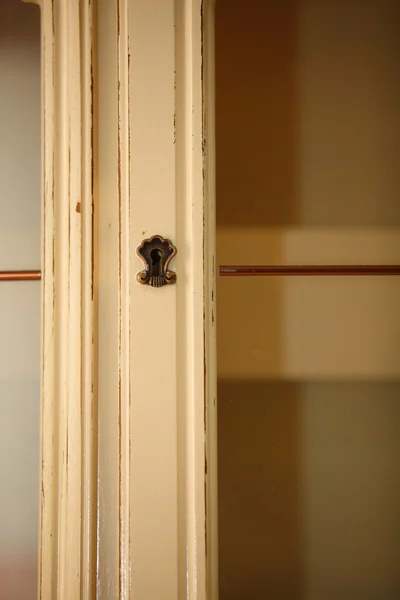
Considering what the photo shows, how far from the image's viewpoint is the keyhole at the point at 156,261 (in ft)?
1.22

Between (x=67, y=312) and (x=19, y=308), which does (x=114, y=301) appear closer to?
(x=67, y=312)

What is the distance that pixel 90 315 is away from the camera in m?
0.37

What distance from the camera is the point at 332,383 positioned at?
531 mm

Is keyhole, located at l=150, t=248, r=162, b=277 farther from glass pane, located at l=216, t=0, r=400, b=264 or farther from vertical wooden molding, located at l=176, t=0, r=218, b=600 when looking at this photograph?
glass pane, located at l=216, t=0, r=400, b=264

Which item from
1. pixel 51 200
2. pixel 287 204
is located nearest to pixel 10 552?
pixel 51 200

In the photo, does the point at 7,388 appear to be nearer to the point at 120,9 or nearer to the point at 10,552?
the point at 10,552

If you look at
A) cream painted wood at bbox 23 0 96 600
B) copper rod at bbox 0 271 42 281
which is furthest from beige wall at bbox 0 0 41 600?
cream painted wood at bbox 23 0 96 600

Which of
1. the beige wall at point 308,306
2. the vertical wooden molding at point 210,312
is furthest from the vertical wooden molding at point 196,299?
the beige wall at point 308,306

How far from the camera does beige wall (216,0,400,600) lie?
0.49 metres

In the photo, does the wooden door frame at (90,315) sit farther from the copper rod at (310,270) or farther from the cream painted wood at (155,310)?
the copper rod at (310,270)

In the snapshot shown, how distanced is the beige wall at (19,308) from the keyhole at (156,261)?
0.70 feet

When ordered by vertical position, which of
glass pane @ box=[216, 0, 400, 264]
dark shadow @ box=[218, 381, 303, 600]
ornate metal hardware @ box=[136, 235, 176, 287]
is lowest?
dark shadow @ box=[218, 381, 303, 600]

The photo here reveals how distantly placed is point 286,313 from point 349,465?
0.21 meters

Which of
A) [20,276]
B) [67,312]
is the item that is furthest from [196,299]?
[20,276]
